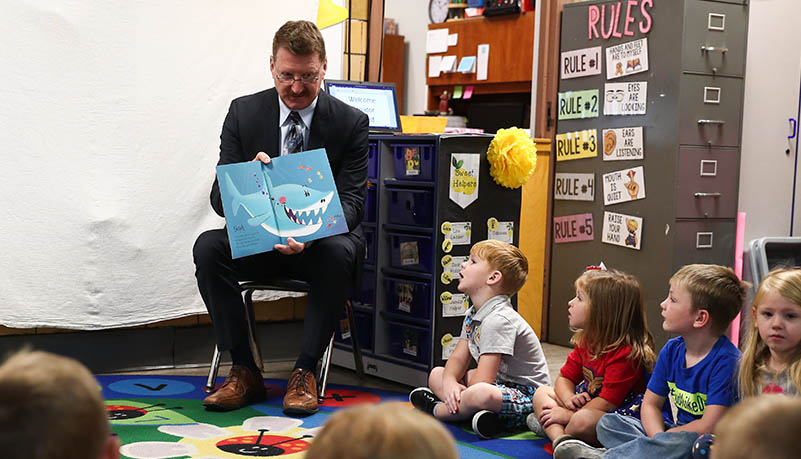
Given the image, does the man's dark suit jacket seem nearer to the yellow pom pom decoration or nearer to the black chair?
the black chair

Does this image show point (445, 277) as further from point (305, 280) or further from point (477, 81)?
point (477, 81)

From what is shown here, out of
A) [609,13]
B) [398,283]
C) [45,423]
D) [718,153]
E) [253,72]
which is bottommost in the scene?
[398,283]

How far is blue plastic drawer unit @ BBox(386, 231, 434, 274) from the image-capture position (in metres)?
3.16

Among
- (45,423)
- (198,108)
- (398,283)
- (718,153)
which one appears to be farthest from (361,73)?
(45,423)

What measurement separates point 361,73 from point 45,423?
3186 millimetres

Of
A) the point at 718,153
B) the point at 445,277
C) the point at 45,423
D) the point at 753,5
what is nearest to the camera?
the point at 45,423

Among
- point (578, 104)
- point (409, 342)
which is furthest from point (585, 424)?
point (578, 104)

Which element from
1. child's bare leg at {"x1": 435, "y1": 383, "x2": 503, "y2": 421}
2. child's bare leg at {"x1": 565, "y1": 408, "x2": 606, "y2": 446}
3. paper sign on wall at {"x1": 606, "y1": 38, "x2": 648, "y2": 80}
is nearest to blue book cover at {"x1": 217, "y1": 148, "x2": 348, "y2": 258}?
child's bare leg at {"x1": 435, "y1": 383, "x2": 503, "y2": 421}

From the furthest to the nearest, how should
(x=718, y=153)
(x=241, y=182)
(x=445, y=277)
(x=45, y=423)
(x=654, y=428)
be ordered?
1. (x=718, y=153)
2. (x=445, y=277)
3. (x=241, y=182)
4. (x=654, y=428)
5. (x=45, y=423)

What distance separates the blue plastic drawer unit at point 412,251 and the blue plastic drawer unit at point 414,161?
21 centimetres

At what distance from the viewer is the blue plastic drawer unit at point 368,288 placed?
3.39m

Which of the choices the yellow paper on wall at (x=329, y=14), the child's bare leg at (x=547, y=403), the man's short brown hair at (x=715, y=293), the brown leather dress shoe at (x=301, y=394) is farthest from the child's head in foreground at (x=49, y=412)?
the yellow paper on wall at (x=329, y=14)

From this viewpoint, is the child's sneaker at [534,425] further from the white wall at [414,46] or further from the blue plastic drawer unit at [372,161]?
the white wall at [414,46]

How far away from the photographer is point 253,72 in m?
3.48
